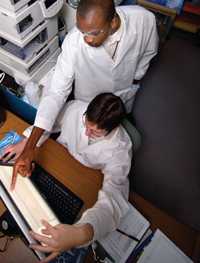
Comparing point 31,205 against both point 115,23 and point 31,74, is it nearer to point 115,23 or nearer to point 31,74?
point 115,23

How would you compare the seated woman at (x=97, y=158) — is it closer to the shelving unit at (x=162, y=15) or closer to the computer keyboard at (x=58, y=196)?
the computer keyboard at (x=58, y=196)

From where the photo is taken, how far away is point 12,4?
3.72 feet

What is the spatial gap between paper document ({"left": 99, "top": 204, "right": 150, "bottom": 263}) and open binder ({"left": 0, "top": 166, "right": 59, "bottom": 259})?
1.15 ft

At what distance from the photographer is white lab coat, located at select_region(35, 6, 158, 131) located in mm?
1205

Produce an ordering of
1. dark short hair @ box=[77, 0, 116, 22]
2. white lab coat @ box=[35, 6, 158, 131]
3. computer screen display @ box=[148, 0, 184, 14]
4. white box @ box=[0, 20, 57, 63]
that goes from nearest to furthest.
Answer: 1. dark short hair @ box=[77, 0, 116, 22]
2. white lab coat @ box=[35, 6, 158, 131]
3. white box @ box=[0, 20, 57, 63]
4. computer screen display @ box=[148, 0, 184, 14]

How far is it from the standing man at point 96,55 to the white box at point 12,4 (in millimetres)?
231

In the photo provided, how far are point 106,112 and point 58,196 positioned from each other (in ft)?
1.27

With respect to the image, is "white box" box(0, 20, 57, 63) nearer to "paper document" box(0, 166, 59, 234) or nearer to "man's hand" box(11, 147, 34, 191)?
"man's hand" box(11, 147, 34, 191)

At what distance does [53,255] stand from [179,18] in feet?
7.84

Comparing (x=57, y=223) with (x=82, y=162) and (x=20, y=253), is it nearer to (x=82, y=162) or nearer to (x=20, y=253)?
(x=20, y=253)

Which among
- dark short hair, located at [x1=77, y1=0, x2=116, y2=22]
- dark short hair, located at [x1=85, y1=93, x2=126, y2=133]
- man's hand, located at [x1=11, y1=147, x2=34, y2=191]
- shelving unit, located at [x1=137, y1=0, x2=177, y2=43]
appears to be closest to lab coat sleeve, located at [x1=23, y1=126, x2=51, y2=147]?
man's hand, located at [x1=11, y1=147, x2=34, y2=191]

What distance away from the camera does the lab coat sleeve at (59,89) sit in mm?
1179

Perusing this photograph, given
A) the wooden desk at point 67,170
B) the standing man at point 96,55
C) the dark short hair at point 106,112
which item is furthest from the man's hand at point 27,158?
the dark short hair at point 106,112

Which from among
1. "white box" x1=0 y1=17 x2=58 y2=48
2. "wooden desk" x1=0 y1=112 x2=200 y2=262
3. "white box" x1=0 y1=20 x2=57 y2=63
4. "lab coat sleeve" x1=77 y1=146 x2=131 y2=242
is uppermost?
"white box" x1=0 y1=17 x2=58 y2=48
